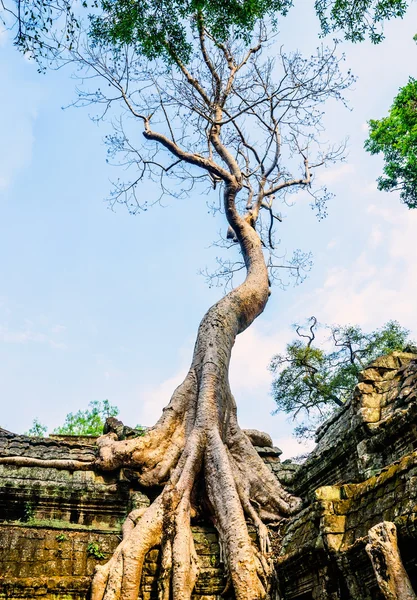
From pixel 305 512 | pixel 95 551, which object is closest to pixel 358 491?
pixel 305 512

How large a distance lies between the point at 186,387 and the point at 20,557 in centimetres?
286

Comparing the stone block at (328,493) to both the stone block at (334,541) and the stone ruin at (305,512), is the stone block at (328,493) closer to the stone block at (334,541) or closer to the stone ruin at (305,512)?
the stone ruin at (305,512)

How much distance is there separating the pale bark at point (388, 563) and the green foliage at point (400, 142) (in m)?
8.56

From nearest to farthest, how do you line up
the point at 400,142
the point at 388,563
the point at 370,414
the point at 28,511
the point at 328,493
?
the point at 388,563, the point at 328,493, the point at 370,414, the point at 28,511, the point at 400,142

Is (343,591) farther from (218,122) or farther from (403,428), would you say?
(218,122)

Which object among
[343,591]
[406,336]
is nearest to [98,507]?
[343,591]

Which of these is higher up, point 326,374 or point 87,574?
point 326,374

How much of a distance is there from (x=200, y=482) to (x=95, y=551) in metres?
1.41

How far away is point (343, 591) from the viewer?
3461 millimetres

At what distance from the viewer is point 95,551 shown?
4.88 m

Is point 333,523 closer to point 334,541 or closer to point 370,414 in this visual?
point 334,541

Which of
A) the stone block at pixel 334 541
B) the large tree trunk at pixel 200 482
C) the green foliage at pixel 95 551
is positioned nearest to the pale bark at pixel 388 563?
the stone block at pixel 334 541

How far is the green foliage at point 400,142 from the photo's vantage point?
1016cm

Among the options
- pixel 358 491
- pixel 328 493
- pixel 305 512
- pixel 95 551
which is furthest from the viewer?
pixel 95 551
